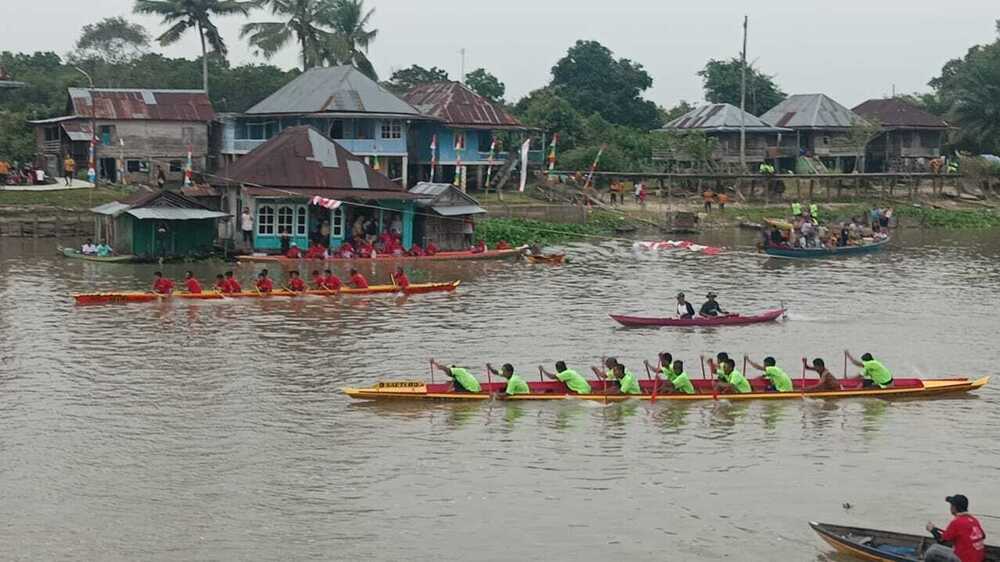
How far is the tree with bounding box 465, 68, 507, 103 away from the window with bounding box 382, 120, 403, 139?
2498 centimetres

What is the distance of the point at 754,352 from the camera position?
91.3 ft

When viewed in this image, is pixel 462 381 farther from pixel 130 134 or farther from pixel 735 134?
pixel 735 134

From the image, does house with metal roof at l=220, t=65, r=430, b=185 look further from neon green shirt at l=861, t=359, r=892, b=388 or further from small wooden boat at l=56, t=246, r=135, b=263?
neon green shirt at l=861, t=359, r=892, b=388

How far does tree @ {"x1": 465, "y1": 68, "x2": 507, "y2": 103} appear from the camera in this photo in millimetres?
77938

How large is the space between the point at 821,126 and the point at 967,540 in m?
55.4

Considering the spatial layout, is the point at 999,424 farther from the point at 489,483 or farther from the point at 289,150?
the point at 289,150

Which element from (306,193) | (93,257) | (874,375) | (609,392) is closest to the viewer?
(609,392)

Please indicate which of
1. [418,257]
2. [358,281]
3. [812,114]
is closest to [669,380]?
[358,281]

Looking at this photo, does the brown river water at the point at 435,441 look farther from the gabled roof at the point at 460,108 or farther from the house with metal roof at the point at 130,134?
the gabled roof at the point at 460,108

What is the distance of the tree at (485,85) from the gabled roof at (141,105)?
2431 centimetres

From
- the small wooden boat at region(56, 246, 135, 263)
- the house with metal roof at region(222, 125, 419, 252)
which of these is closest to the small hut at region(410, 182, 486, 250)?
the house with metal roof at region(222, 125, 419, 252)

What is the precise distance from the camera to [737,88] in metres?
78.9

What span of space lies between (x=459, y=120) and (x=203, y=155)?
1185 cm

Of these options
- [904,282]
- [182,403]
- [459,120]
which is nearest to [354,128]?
[459,120]
